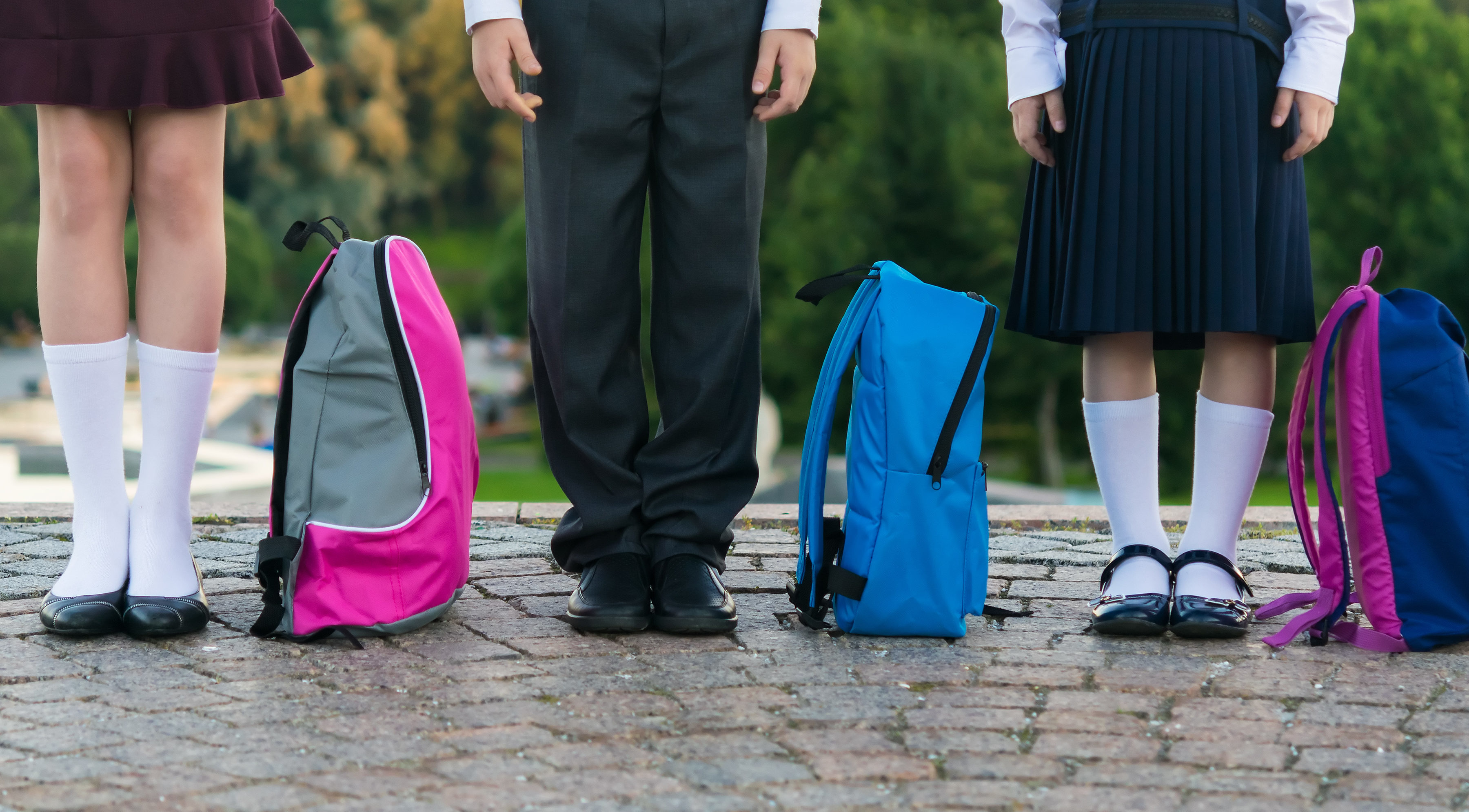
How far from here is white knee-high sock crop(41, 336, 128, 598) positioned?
8.32 ft

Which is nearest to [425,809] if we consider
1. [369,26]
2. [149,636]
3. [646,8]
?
[149,636]

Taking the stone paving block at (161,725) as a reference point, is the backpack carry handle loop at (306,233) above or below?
above

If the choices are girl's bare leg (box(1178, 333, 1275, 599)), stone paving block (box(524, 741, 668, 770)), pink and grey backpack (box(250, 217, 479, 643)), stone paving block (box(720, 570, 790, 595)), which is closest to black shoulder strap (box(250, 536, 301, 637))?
pink and grey backpack (box(250, 217, 479, 643))

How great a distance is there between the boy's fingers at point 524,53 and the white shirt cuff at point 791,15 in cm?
42

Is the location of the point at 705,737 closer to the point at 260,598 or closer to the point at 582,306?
the point at 582,306

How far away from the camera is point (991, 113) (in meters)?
21.7

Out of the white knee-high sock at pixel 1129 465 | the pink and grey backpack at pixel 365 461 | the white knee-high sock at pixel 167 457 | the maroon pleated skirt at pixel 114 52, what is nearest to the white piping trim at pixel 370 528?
the pink and grey backpack at pixel 365 461

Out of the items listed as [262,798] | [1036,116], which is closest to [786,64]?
[1036,116]

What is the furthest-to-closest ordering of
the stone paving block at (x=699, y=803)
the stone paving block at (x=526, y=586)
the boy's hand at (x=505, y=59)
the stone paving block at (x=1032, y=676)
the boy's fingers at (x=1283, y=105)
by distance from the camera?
the stone paving block at (x=526, y=586), the boy's fingers at (x=1283, y=105), the boy's hand at (x=505, y=59), the stone paving block at (x=1032, y=676), the stone paving block at (x=699, y=803)

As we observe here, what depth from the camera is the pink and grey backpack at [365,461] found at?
2438mm

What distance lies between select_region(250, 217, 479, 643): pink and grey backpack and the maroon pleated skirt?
32cm

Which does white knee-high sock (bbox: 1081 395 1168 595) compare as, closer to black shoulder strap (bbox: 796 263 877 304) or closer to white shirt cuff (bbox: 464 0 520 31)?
black shoulder strap (bbox: 796 263 877 304)

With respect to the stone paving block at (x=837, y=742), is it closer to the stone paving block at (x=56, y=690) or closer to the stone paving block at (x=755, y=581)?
the stone paving block at (x=755, y=581)

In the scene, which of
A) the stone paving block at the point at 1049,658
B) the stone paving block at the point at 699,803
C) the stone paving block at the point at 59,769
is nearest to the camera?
the stone paving block at the point at 699,803
